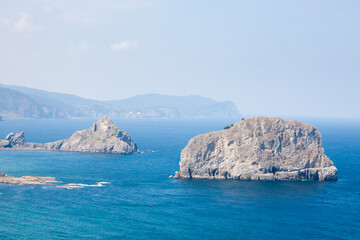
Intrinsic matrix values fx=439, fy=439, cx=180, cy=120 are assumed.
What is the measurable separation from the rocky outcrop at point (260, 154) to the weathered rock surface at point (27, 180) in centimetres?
4198

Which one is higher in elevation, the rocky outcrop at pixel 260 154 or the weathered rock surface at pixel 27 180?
the rocky outcrop at pixel 260 154

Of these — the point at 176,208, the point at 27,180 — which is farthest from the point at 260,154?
the point at 27,180

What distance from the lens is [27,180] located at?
5340 inches

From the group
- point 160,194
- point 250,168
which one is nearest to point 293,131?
point 250,168

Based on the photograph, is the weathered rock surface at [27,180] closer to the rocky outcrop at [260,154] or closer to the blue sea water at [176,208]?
the blue sea water at [176,208]

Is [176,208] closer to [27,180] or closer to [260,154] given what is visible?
[260,154]

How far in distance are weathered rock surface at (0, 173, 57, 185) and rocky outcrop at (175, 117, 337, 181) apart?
42.0 metres

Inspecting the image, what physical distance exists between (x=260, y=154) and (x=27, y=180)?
73269 millimetres

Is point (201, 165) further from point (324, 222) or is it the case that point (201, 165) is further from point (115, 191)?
point (324, 222)

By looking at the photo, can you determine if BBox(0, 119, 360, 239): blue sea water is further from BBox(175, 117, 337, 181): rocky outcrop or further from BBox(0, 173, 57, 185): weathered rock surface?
BBox(175, 117, 337, 181): rocky outcrop

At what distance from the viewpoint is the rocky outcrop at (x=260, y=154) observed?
13938 cm

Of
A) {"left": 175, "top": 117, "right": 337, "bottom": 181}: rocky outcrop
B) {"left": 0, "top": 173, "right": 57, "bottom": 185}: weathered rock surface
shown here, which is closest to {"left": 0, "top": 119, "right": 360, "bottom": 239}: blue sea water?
{"left": 0, "top": 173, "right": 57, "bottom": 185}: weathered rock surface

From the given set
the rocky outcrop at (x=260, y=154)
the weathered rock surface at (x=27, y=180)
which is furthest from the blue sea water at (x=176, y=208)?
the rocky outcrop at (x=260, y=154)

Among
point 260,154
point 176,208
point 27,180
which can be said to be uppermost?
point 260,154
